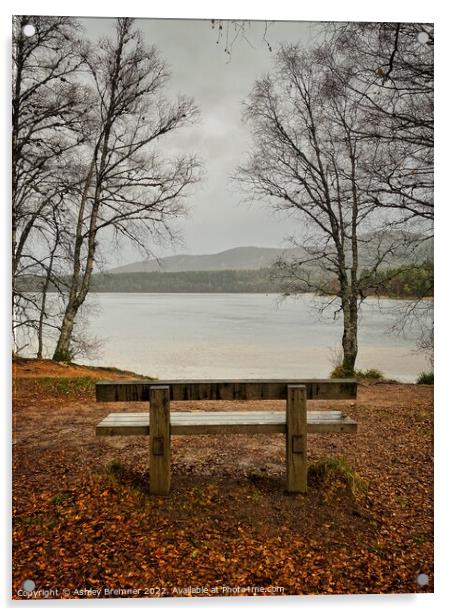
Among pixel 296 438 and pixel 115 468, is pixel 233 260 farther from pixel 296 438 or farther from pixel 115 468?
pixel 115 468

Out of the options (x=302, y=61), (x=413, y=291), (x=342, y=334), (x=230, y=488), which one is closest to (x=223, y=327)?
(x=342, y=334)

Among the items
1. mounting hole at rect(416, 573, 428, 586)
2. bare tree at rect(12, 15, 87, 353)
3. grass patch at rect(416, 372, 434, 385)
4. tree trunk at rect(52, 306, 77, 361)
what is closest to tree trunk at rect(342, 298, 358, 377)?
grass patch at rect(416, 372, 434, 385)

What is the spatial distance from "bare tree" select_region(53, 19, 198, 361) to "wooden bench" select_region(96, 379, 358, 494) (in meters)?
1.58

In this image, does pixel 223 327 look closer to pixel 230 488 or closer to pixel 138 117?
pixel 230 488

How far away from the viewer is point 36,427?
13.0 ft

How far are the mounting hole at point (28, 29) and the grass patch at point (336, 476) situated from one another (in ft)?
14.7

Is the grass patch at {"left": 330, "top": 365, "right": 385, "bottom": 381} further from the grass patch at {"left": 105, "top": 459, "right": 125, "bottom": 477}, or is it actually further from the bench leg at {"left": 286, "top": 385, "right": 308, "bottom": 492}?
the grass patch at {"left": 105, "top": 459, "right": 125, "bottom": 477}

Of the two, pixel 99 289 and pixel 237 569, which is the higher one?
pixel 99 289

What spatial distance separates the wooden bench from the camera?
2803mm

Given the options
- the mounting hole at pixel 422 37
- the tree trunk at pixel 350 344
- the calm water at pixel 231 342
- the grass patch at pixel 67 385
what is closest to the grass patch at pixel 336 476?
the calm water at pixel 231 342

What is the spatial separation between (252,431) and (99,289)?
7.27ft

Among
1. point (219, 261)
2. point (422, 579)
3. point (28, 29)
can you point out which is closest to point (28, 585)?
point (422, 579)

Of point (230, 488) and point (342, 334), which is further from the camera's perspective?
point (342, 334)
